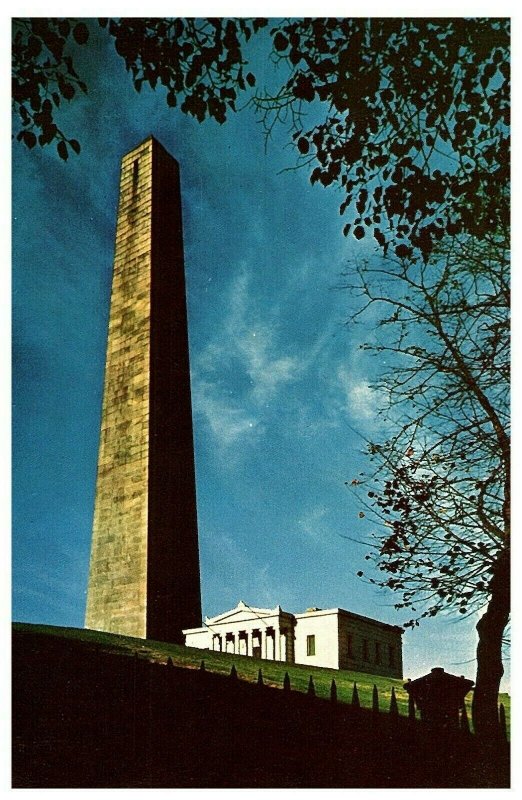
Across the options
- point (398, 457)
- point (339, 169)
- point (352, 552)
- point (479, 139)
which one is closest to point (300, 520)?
point (352, 552)

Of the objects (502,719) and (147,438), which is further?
(147,438)

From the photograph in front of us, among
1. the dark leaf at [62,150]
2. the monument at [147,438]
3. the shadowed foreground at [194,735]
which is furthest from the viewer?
the monument at [147,438]

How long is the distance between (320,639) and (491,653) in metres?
1.14

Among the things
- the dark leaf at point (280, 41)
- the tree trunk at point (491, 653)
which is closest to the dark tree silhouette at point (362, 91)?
the dark leaf at point (280, 41)

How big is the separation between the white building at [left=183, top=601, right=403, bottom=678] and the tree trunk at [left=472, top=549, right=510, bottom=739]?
55 cm

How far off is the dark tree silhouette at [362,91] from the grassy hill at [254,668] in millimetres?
2993

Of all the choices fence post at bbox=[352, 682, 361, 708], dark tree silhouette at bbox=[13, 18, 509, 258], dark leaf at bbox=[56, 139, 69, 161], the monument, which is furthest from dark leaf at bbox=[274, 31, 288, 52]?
fence post at bbox=[352, 682, 361, 708]

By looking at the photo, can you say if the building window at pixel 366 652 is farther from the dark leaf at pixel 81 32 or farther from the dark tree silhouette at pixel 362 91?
the dark leaf at pixel 81 32

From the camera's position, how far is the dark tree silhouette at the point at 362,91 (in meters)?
5.26

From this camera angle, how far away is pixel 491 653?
200 inches

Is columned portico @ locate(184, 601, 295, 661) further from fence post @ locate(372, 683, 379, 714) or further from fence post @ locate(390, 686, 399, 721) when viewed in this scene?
fence post @ locate(390, 686, 399, 721)

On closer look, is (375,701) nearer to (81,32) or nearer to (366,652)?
(366,652)

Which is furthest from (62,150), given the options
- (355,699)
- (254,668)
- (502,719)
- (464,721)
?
(502,719)

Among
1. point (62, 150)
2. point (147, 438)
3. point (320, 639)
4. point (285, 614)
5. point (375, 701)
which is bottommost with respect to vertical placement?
point (375, 701)
